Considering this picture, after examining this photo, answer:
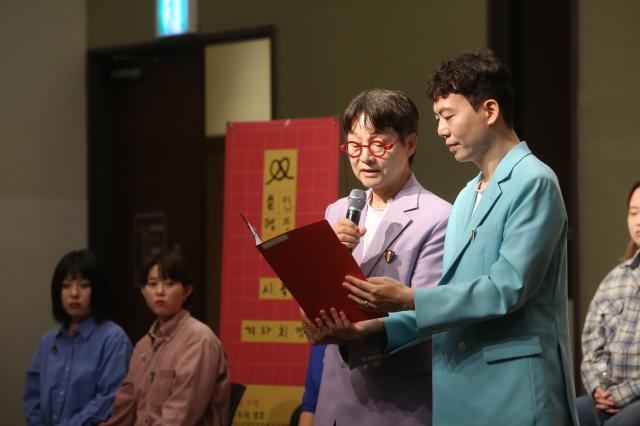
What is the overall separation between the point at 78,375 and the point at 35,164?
199 cm

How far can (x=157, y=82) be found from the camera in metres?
6.03

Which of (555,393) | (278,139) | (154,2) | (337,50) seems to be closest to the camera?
(555,393)

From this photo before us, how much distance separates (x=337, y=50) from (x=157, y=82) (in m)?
1.50

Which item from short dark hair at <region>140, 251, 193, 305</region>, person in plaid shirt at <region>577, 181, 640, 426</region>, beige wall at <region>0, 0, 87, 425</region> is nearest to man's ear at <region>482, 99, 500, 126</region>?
person in plaid shirt at <region>577, 181, 640, 426</region>

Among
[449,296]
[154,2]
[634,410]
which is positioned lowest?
[634,410]

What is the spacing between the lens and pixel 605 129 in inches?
185

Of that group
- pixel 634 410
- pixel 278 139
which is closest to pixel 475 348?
pixel 634 410

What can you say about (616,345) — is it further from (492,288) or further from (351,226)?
(492,288)

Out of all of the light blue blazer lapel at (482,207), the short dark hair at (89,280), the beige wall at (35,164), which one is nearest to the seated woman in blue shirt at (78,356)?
the short dark hair at (89,280)

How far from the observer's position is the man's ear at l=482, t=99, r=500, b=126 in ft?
6.62

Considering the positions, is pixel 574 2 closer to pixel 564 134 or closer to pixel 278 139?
pixel 564 134

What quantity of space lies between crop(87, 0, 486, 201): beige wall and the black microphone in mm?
2322

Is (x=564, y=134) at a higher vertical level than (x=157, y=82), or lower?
lower

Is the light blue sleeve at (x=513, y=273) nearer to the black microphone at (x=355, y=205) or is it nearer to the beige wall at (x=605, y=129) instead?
the black microphone at (x=355, y=205)
